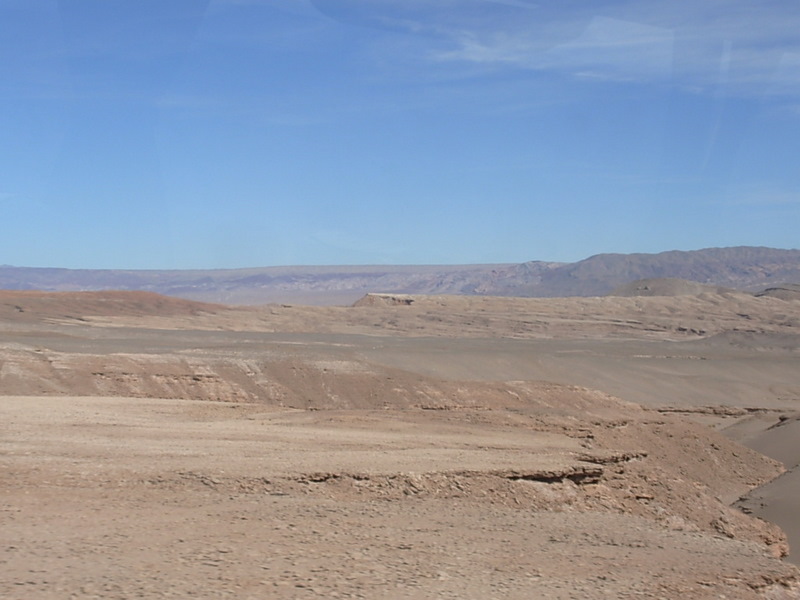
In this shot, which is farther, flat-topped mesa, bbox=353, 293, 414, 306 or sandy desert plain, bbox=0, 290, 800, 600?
flat-topped mesa, bbox=353, 293, 414, 306

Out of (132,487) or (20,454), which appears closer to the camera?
(132,487)

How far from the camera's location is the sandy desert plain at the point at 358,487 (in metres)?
8.97

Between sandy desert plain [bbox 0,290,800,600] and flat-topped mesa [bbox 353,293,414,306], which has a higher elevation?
flat-topped mesa [bbox 353,293,414,306]

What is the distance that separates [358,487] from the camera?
13.0m

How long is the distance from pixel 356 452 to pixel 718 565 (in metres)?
6.44

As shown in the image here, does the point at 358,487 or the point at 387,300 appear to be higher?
the point at 387,300

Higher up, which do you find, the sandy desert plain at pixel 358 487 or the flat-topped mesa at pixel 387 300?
the flat-topped mesa at pixel 387 300

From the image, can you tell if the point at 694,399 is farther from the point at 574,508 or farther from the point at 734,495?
the point at 574,508

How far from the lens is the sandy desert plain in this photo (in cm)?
897

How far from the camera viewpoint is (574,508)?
14070 millimetres

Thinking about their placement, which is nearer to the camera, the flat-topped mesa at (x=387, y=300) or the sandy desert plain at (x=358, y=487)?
the sandy desert plain at (x=358, y=487)

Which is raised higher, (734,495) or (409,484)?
(409,484)

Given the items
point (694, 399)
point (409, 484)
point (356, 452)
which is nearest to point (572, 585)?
point (409, 484)

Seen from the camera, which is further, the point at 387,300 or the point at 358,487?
the point at 387,300
